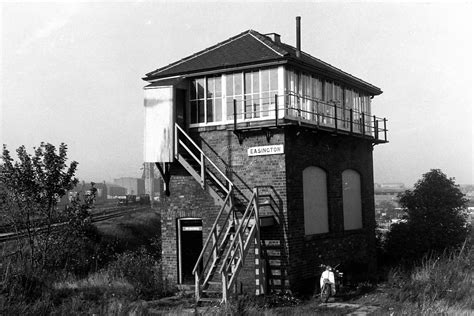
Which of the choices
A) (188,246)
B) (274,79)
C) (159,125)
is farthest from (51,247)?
(274,79)

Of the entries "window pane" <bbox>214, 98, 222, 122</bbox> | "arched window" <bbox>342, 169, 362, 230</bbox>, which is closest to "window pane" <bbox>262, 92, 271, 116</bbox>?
"window pane" <bbox>214, 98, 222, 122</bbox>

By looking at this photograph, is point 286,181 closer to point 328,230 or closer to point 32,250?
point 328,230

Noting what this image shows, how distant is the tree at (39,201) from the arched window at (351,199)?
8.71 meters

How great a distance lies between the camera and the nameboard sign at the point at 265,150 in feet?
49.1

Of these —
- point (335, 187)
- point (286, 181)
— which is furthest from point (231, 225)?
point (335, 187)

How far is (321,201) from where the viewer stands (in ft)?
54.9

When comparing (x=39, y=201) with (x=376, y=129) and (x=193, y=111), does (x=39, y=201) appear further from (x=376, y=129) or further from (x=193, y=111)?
(x=376, y=129)

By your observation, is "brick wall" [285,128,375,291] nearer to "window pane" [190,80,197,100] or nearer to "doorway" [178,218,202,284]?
"doorway" [178,218,202,284]

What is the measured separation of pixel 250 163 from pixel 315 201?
96.0 inches

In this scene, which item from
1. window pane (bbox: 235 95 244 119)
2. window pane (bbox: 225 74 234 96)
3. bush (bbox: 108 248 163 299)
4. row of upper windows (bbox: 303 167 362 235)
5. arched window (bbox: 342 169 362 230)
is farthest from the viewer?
arched window (bbox: 342 169 362 230)

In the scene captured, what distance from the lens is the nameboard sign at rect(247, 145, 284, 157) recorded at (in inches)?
589

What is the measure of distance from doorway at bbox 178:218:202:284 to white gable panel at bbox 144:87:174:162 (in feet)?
7.12

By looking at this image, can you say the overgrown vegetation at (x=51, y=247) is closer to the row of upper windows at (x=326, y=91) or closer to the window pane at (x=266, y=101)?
the window pane at (x=266, y=101)

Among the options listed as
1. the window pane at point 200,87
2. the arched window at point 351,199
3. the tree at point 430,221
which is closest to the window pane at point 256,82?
the window pane at point 200,87
